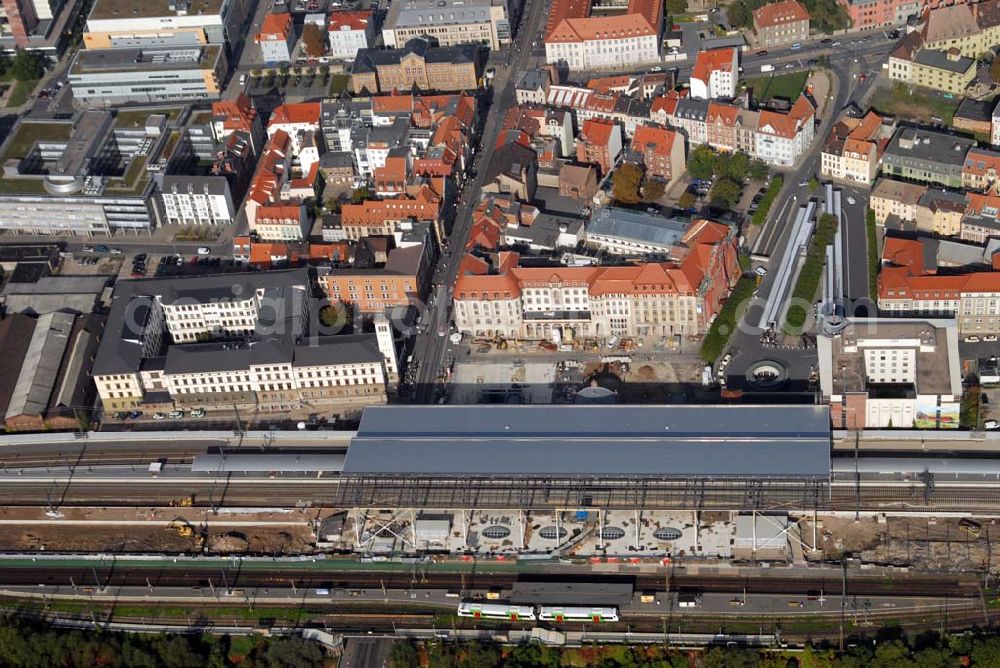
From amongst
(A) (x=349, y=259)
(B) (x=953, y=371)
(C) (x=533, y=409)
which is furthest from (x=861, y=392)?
(A) (x=349, y=259)

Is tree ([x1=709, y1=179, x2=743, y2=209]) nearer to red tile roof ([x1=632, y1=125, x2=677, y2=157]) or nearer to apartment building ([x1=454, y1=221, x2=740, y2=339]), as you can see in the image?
red tile roof ([x1=632, y1=125, x2=677, y2=157])

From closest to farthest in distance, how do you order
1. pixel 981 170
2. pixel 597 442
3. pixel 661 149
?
pixel 597 442, pixel 981 170, pixel 661 149

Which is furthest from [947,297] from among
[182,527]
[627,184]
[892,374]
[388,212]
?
[182,527]

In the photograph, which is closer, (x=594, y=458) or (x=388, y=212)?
(x=594, y=458)

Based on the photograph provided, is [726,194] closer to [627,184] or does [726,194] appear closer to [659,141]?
[659,141]

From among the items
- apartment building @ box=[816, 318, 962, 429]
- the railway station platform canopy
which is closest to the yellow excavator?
the railway station platform canopy

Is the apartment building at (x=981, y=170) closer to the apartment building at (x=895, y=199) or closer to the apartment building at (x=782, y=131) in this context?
the apartment building at (x=895, y=199)
